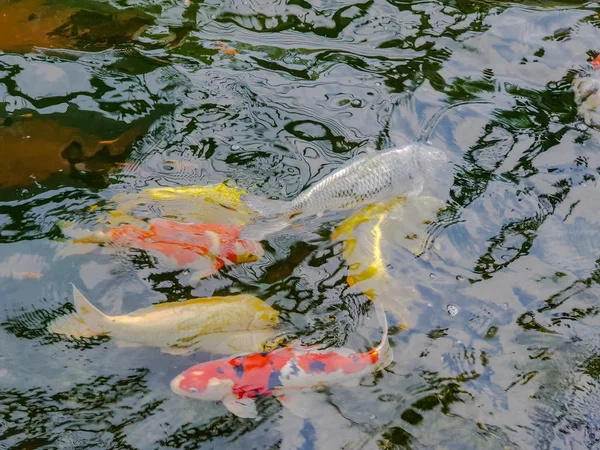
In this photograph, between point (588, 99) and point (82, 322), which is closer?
point (82, 322)

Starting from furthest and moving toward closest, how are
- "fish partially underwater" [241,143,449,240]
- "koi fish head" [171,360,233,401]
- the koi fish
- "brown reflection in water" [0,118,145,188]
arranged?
"brown reflection in water" [0,118,145,188] < "fish partially underwater" [241,143,449,240] < the koi fish < "koi fish head" [171,360,233,401]

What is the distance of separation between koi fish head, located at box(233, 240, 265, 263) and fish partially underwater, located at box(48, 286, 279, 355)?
0.42 m

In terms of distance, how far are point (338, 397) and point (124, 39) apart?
4.30 m

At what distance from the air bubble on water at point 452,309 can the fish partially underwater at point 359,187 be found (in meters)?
0.99

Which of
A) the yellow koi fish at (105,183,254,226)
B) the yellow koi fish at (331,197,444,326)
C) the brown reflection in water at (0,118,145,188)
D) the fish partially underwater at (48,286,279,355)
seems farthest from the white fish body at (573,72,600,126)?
the brown reflection in water at (0,118,145,188)

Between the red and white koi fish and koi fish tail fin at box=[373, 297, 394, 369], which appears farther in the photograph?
koi fish tail fin at box=[373, 297, 394, 369]

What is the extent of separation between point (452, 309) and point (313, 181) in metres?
1.49

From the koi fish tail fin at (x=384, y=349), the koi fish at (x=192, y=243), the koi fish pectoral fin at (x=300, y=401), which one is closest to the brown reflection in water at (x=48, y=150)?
the koi fish at (x=192, y=243)

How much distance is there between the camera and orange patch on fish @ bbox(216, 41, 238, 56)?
593cm

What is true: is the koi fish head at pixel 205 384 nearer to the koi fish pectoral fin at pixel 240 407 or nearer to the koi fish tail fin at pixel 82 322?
the koi fish pectoral fin at pixel 240 407

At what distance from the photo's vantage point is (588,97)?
553 cm

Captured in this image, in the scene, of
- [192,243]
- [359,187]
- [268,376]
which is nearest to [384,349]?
[268,376]

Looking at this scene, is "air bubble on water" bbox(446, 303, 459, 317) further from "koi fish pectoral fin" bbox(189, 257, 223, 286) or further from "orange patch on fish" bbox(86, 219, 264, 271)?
"koi fish pectoral fin" bbox(189, 257, 223, 286)

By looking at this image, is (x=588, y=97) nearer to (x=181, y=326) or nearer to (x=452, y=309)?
(x=452, y=309)
